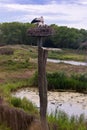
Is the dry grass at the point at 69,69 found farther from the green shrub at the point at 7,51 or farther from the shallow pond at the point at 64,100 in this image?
the green shrub at the point at 7,51

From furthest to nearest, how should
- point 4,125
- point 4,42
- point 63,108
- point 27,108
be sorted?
point 4,42 < point 63,108 < point 27,108 < point 4,125

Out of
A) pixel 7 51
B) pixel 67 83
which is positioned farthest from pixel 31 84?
pixel 7 51

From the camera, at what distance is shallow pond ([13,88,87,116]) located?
Answer: 1530cm


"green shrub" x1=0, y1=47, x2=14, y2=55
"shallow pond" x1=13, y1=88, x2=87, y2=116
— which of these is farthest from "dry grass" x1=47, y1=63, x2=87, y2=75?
"green shrub" x1=0, y1=47, x2=14, y2=55

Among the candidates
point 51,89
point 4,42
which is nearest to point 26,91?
point 51,89

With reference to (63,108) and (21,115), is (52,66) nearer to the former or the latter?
(63,108)

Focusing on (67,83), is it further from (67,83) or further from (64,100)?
(64,100)

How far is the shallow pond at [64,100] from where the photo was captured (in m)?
15.3

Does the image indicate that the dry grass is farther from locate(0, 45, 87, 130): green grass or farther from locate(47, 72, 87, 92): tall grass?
locate(47, 72, 87, 92): tall grass

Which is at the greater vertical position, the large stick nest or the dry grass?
the large stick nest

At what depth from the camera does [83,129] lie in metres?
9.72

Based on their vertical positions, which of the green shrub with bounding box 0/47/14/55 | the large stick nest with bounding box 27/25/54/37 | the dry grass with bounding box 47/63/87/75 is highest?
the large stick nest with bounding box 27/25/54/37

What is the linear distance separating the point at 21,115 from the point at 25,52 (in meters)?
40.5

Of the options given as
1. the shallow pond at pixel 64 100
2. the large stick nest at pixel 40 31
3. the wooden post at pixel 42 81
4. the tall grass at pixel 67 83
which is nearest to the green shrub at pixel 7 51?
the tall grass at pixel 67 83
